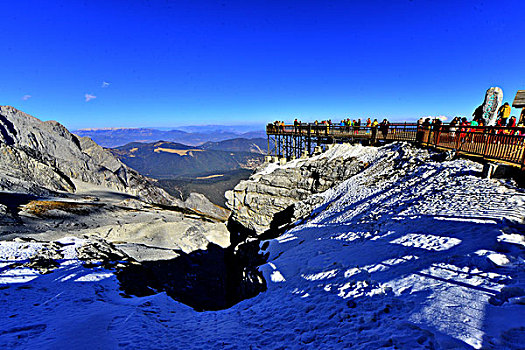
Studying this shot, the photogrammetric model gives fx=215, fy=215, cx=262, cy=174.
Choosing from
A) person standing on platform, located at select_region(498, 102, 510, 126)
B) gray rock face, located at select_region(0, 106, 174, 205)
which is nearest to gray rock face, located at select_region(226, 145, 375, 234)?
person standing on platform, located at select_region(498, 102, 510, 126)

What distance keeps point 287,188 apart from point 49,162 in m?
46.5

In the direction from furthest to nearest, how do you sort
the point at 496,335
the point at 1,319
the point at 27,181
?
1. the point at 27,181
2. the point at 1,319
3. the point at 496,335

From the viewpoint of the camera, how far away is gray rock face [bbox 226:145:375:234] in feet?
66.0

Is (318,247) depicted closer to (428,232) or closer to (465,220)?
(428,232)

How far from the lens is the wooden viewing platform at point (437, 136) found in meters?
8.75

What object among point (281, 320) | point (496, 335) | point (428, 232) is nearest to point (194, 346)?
point (281, 320)

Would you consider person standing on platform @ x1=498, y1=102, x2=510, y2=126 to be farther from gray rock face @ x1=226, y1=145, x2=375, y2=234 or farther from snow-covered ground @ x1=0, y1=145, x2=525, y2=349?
gray rock face @ x1=226, y1=145, x2=375, y2=234

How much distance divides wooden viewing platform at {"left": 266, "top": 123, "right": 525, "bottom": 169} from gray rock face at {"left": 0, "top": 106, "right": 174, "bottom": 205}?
36.8 m

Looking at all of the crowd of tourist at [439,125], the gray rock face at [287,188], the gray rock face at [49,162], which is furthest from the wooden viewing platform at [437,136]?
the gray rock face at [49,162]

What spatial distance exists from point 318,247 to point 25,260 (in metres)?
14.7

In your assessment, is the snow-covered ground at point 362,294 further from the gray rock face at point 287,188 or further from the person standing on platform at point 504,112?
the gray rock face at point 287,188

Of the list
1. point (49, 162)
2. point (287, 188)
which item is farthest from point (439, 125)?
point (49, 162)

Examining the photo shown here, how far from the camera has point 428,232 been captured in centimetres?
669

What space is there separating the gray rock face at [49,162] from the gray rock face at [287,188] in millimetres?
30637
